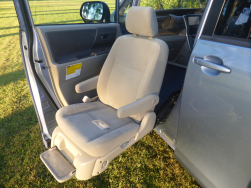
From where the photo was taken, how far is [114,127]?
4.78 feet

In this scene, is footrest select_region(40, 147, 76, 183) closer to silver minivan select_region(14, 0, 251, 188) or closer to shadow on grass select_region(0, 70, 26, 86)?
silver minivan select_region(14, 0, 251, 188)

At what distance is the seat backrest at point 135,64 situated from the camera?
1402 mm

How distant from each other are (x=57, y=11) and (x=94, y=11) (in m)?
0.39

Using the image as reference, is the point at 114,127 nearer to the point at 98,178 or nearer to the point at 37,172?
the point at 98,178

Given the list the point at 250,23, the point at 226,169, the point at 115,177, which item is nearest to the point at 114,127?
the point at 115,177

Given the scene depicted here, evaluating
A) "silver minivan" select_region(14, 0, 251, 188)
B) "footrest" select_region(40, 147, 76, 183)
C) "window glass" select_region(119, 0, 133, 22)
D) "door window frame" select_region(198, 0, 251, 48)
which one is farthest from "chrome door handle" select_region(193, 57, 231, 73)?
"window glass" select_region(119, 0, 133, 22)

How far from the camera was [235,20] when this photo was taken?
103cm

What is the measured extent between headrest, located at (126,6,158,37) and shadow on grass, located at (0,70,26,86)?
2.85 metres

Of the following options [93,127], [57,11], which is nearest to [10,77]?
[57,11]

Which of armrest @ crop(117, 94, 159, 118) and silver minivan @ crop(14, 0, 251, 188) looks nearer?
silver minivan @ crop(14, 0, 251, 188)

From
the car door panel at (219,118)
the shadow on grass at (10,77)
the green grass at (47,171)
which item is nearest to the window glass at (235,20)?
the car door panel at (219,118)

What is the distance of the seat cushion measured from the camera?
48.9 inches

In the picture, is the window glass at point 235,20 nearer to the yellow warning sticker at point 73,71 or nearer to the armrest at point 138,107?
the armrest at point 138,107

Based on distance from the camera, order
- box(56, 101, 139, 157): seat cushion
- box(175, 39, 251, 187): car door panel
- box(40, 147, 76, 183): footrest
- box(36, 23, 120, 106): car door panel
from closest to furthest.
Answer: box(175, 39, 251, 187): car door panel < box(56, 101, 139, 157): seat cushion < box(40, 147, 76, 183): footrest < box(36, 23, 120, 106): car door panel
